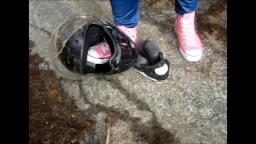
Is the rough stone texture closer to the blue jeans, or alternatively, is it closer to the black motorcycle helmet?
the black motorcycle helmet

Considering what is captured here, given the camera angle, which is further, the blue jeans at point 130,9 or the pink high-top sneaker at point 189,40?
the pink high-top sneaker at point 189,40

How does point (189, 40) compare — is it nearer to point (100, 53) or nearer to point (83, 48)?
point (100, 53)

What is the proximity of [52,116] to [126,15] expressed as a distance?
65 cm

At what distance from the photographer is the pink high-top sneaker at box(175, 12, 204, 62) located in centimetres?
232

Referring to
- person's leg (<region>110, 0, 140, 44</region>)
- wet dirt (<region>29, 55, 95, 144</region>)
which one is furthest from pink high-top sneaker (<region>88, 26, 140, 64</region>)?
wet dirt (<region>29, 55, 95, 144</region>)

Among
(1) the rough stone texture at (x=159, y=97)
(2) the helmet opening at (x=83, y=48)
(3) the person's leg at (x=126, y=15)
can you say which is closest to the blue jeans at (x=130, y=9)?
(3) the person's leg at (x=126, y=15)

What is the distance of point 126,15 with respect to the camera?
2.04 m

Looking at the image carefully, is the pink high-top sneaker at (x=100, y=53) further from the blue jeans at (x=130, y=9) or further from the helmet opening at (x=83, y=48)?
the blue jeans at (x=130, y=9)

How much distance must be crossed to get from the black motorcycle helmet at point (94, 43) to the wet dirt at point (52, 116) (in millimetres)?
158

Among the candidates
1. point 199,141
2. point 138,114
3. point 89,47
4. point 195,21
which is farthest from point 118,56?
point 195,21

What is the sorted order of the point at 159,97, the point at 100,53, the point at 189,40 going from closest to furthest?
the point at 100,53 → the point at 159,97 → the point at 189,40

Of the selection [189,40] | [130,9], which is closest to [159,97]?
[189,40]

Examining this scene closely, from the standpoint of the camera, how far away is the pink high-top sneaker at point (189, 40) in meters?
2.32
